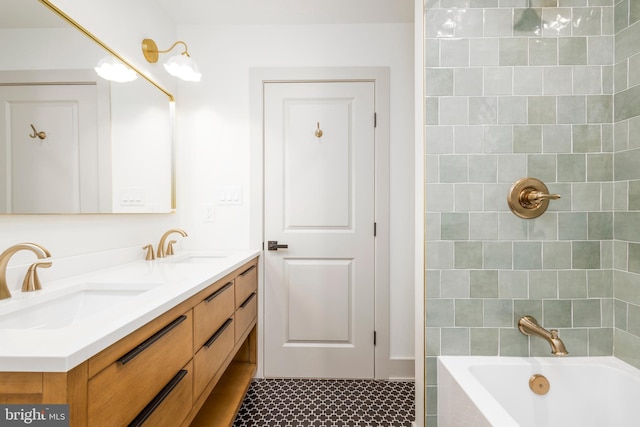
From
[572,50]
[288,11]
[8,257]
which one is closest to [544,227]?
[572,50]

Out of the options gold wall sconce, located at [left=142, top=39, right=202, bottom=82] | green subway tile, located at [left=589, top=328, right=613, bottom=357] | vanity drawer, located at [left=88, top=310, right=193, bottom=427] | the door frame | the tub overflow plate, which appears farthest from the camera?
the door frame

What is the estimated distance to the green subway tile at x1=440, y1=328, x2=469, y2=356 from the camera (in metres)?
1.44

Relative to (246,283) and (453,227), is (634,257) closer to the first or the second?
(453,227)

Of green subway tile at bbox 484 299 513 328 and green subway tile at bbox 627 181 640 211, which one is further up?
green subway tile at bbox 627 181 640 211

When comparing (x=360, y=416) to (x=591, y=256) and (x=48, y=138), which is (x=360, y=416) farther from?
(x=48, y=138)

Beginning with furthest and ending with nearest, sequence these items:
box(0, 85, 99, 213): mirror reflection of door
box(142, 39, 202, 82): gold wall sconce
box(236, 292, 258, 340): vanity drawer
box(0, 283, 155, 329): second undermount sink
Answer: box(142, 39, 202, 82): gold wall sconce → box(236, 292, 258, 340): vanity drawer → box(0, 85, 99, 213): mirror reflection of door → box(0, 283, 155, 329): second undermount sink

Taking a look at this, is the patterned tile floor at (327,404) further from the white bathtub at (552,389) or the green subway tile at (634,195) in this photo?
the green subway tile at (634,195)

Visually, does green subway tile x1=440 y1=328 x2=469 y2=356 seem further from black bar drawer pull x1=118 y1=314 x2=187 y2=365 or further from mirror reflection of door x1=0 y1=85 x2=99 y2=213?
mirror reflection of door x1=0 y1=85 x2=99 y2=213

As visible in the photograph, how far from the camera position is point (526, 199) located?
139 centimetres

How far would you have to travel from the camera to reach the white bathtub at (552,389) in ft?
4.06

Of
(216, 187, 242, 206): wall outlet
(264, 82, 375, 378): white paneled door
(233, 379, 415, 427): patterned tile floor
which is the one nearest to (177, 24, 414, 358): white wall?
(216, 187, 242, 206): wall outlet

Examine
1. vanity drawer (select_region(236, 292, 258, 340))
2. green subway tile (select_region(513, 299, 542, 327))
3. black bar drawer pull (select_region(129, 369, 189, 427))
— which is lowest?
vanity drawer (select_region(236, 292, 258, 340))

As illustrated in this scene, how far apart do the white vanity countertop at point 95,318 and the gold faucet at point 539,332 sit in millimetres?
1354

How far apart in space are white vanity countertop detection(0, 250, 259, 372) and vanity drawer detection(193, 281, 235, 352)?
84 millimetres
